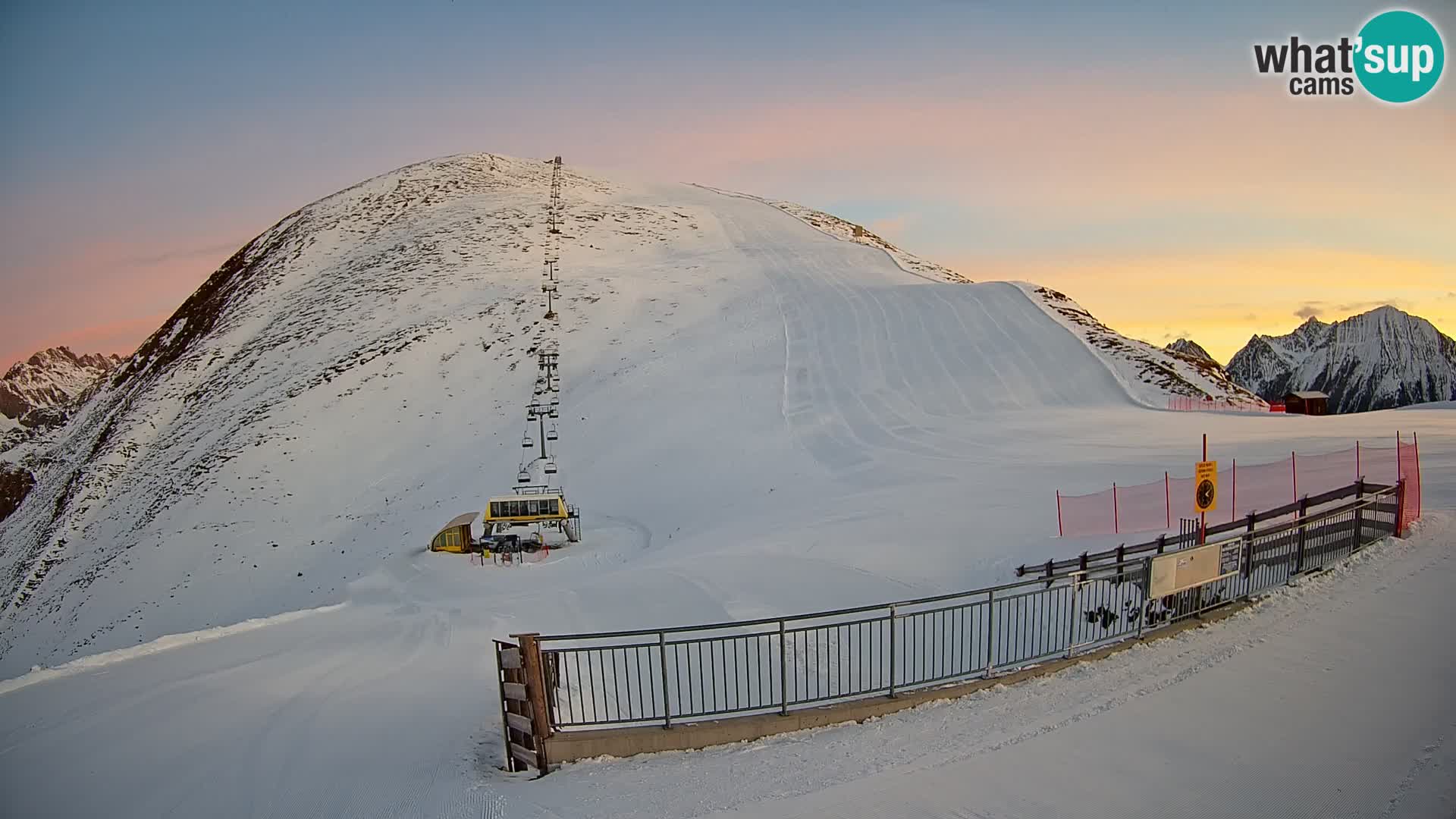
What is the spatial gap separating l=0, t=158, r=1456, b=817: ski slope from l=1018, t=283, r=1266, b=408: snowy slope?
142cm

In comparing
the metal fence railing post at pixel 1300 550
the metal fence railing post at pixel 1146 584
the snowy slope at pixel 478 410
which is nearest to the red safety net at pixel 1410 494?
the metal fence railing post at pixel 1300 550

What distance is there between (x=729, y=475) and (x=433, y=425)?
16.7 metres

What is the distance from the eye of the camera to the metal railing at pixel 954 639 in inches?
419

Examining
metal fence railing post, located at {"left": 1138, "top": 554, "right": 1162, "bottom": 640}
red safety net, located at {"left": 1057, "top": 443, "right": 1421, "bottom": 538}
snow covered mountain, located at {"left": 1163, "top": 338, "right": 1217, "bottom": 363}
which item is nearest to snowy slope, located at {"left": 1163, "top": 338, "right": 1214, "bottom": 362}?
snow covered mountain, located at {"left": 1163, "top": 338, "right": 1217, "bottom": 363}

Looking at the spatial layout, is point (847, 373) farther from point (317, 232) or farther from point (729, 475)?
point (317, 232)

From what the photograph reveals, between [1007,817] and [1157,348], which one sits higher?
[1157,348]

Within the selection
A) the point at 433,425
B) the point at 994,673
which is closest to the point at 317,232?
the point at 433,425

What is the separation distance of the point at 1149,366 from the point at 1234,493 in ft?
80.8

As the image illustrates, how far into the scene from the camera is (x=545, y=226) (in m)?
66.8

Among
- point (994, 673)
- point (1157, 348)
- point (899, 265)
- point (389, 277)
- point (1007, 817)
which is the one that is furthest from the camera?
point (899, 265)

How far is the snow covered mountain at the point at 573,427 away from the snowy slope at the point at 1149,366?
0.85ft

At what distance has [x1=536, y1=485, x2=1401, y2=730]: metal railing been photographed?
10648mm

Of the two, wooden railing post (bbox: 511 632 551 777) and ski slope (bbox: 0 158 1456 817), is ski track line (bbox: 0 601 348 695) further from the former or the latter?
wooden railing post (bbox: 511 632 551 777)

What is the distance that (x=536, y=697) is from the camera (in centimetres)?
932
